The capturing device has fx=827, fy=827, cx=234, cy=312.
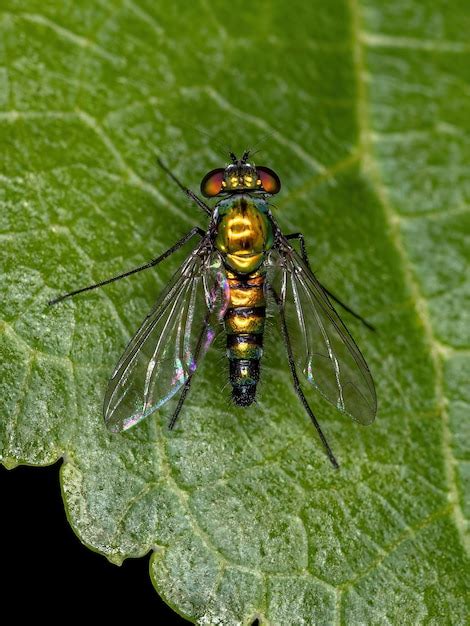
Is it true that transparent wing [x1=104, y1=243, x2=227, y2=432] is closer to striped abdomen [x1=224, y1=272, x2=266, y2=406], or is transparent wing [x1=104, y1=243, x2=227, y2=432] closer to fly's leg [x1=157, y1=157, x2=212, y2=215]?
striped abdomen [x1=224, y1=272, x2=266, y2=406]

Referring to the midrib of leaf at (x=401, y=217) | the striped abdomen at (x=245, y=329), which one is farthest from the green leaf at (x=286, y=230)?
the striped abdomen at (x=245, y=329)

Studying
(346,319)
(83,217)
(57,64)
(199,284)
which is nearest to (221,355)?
(199,284)

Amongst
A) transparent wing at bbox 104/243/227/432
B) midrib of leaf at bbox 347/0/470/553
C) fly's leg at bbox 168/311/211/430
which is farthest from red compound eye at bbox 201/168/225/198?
midrib of leaf at bbox 347/0/470/553

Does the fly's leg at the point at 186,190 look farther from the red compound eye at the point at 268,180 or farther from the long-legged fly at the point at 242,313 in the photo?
the red compound eye at the point at 268,180

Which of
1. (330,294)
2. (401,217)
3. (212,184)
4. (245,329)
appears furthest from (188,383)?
(401,217)

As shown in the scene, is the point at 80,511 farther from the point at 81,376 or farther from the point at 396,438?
the point at 396,438

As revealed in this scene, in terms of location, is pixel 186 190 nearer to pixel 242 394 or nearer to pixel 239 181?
pixel 239 181
